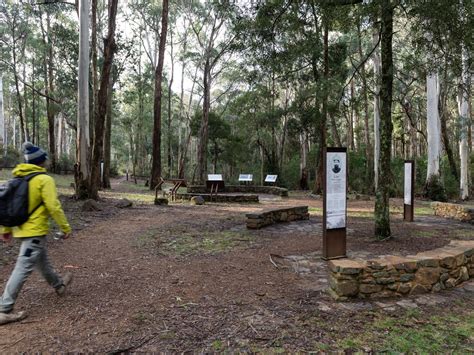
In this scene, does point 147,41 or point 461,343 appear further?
point 147,41

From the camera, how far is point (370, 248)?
6105mm

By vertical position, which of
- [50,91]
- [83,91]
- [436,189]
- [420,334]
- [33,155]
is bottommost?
[420,334]

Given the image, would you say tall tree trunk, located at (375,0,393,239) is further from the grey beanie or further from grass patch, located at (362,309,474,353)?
the grey beanie

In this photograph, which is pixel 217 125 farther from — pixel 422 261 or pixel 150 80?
pixel 422 261

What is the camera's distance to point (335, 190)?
5328 millimetres

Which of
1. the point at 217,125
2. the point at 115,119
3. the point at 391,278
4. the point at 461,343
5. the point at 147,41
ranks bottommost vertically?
the point at 461,343

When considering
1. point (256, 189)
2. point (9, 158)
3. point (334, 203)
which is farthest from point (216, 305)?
point (9, 158)

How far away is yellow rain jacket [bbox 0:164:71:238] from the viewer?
3250 millimetres

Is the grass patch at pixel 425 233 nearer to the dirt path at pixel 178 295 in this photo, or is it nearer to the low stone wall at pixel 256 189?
the dirt path at pixel 178 295

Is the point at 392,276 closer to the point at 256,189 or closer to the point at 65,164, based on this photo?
the point at 256,189

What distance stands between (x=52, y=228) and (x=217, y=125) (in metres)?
20.1

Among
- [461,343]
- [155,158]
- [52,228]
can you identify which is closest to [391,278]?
[461,343]

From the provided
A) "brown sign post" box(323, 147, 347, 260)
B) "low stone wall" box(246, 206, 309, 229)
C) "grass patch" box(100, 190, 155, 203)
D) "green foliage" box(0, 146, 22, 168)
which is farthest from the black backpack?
"green foliage" box(0, 146, 22, 168)

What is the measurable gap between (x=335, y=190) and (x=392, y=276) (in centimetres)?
162
